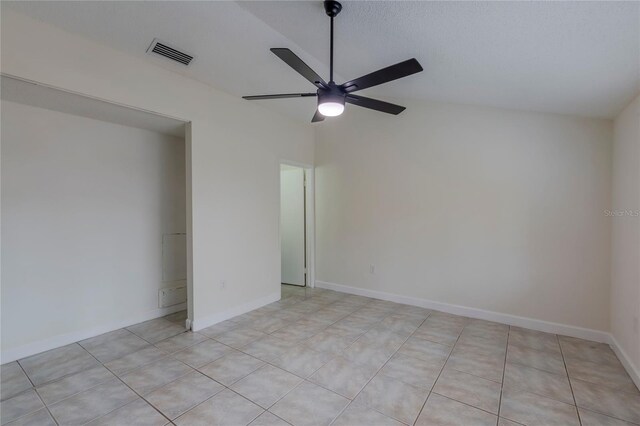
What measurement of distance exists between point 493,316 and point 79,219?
189 inches

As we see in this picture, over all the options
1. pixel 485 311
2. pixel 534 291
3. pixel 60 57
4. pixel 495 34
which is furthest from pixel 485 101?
pixel 60 57

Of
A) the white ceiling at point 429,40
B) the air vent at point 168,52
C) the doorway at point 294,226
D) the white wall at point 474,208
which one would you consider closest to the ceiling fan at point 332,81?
the white ceiling at point 429,40

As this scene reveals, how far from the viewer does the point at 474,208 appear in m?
3.56

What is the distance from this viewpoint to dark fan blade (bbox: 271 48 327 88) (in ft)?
5.87

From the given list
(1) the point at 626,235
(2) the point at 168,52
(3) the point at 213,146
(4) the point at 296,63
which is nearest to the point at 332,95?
(4) the point at 296,63

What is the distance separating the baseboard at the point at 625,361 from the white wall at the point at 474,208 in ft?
0.66

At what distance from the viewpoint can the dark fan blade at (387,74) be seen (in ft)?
5.90

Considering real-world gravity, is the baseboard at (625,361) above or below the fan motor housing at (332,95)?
below

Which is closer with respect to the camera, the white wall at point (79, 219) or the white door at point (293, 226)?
the white wall at point (79, 219)

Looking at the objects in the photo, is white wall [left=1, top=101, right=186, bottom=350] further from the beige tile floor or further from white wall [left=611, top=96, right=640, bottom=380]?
white wall [left=611, top=96, right=640, bottom=380]

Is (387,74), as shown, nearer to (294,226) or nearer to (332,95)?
(332,95)

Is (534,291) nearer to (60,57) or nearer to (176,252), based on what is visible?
(176,252)

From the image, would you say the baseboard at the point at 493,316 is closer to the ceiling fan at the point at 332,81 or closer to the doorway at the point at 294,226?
the doorway at the point at 294,226

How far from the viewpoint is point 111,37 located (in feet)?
7.80
